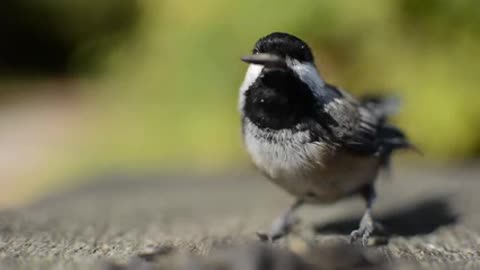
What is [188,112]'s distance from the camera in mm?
8297

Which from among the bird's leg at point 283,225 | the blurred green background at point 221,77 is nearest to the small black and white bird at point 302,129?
the bird's leg at point 283,225

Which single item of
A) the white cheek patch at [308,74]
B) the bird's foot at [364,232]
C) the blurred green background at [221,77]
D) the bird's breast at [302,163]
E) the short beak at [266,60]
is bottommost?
the bird's foot at [364,232]

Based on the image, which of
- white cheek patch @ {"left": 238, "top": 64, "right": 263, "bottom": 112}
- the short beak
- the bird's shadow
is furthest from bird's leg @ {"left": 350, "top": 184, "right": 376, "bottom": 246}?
the short beak

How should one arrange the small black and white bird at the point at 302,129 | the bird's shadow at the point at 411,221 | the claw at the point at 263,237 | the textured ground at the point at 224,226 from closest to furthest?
the textured ground at the point at 224,226
the small black and white bird at the point at 302,129
the claw at the point at 263,237
the bird's shadow at the point at 411,221

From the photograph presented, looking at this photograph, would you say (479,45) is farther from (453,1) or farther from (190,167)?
(190,167)

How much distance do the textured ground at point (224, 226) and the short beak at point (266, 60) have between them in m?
0.79

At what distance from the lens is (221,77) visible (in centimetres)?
822

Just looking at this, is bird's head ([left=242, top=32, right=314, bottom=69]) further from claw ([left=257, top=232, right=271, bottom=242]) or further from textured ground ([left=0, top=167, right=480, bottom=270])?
claw ([left=257, top=232, right=271, bottom=242])

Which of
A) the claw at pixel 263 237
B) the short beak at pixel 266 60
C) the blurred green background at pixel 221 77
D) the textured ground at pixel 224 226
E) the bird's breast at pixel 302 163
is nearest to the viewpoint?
the textured ground at pixel 224 226

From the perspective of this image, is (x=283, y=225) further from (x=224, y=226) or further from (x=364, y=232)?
(x=364, y=232)

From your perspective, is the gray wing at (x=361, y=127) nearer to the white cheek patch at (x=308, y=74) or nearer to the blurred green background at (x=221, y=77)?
the white cheek patch at (x=308, y=74)

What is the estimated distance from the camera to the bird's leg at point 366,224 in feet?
12.7

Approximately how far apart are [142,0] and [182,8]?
2.86ft

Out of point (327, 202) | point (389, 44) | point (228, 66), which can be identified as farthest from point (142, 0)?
point (327, 202)
